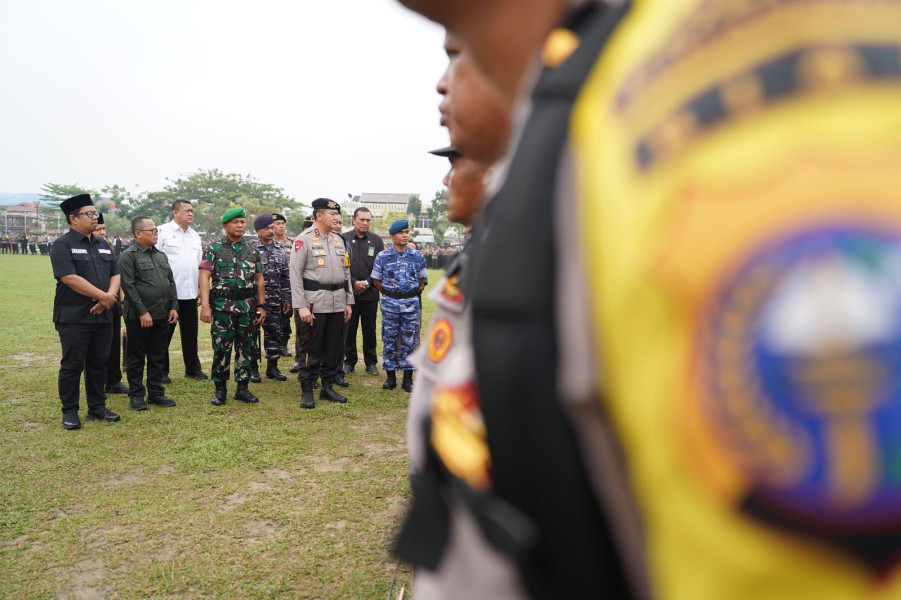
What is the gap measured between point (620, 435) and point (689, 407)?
62 mm

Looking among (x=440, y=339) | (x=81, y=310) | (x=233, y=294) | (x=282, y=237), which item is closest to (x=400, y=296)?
(x=233, y=294)

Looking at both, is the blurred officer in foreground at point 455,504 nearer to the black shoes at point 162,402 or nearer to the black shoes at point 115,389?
the black shoes at point 162,402

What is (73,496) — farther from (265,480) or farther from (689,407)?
(689,407)

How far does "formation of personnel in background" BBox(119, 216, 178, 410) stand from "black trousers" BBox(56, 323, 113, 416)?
0.51 metres

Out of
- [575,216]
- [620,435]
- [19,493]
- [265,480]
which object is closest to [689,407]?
[620,435]

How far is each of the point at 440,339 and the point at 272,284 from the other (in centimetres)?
723

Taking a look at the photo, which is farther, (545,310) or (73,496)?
(73,496)

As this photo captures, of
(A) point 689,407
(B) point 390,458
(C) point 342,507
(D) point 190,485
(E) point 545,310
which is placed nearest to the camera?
(A) point 689,407

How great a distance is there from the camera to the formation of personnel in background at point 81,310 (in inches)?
229

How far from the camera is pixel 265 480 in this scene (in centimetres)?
478

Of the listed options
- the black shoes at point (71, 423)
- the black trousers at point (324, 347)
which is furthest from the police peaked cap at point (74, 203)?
the black trousers at point (324, 347)

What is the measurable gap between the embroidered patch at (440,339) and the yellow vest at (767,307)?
3.88 feet

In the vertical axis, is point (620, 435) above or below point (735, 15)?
below

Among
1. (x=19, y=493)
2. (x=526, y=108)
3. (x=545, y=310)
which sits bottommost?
(x=19, y=493)
